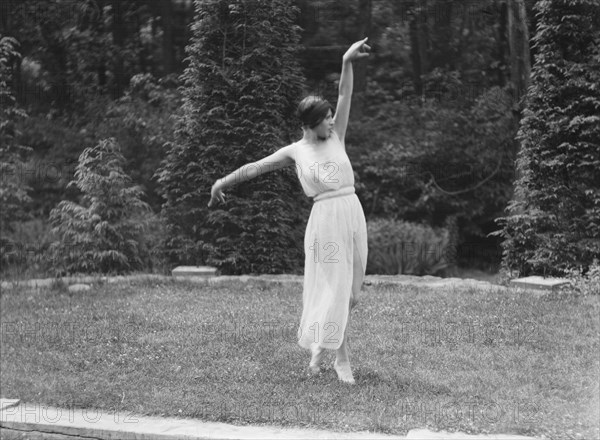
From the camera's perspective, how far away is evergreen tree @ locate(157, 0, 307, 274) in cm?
1183

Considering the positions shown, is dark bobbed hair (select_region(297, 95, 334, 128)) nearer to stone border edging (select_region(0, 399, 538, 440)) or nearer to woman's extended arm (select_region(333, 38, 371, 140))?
woman's extended arm (select_region(333, 38, 371, 140))

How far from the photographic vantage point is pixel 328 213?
19.3ft

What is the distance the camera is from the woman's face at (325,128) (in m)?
5.82

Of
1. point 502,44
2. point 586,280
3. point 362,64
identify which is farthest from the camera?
point 502,44

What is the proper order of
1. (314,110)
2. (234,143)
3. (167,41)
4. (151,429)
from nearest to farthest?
1. (151,429)
2. (314,110)
3. (234,143)
4. (167,41)

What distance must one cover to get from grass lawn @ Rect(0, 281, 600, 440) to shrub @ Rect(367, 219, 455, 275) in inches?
141

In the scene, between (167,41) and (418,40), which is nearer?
(167,41)

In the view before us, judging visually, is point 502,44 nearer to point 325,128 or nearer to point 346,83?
point 346,83

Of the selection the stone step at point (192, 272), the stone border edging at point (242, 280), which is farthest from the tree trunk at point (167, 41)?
the stone border edging at point (242, 280)

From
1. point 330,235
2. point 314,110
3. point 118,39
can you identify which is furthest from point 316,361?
point 118,39

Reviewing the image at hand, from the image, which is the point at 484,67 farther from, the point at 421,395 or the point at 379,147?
the point at 421,395

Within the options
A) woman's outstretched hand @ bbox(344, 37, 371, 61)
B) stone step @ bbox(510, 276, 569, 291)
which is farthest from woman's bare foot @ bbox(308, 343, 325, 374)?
stone step @ bbox(510, 276, 569, 291)

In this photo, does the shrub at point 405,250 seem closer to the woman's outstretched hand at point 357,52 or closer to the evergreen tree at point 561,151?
the evergreen tree at point 561,151

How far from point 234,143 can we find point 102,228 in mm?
2511
